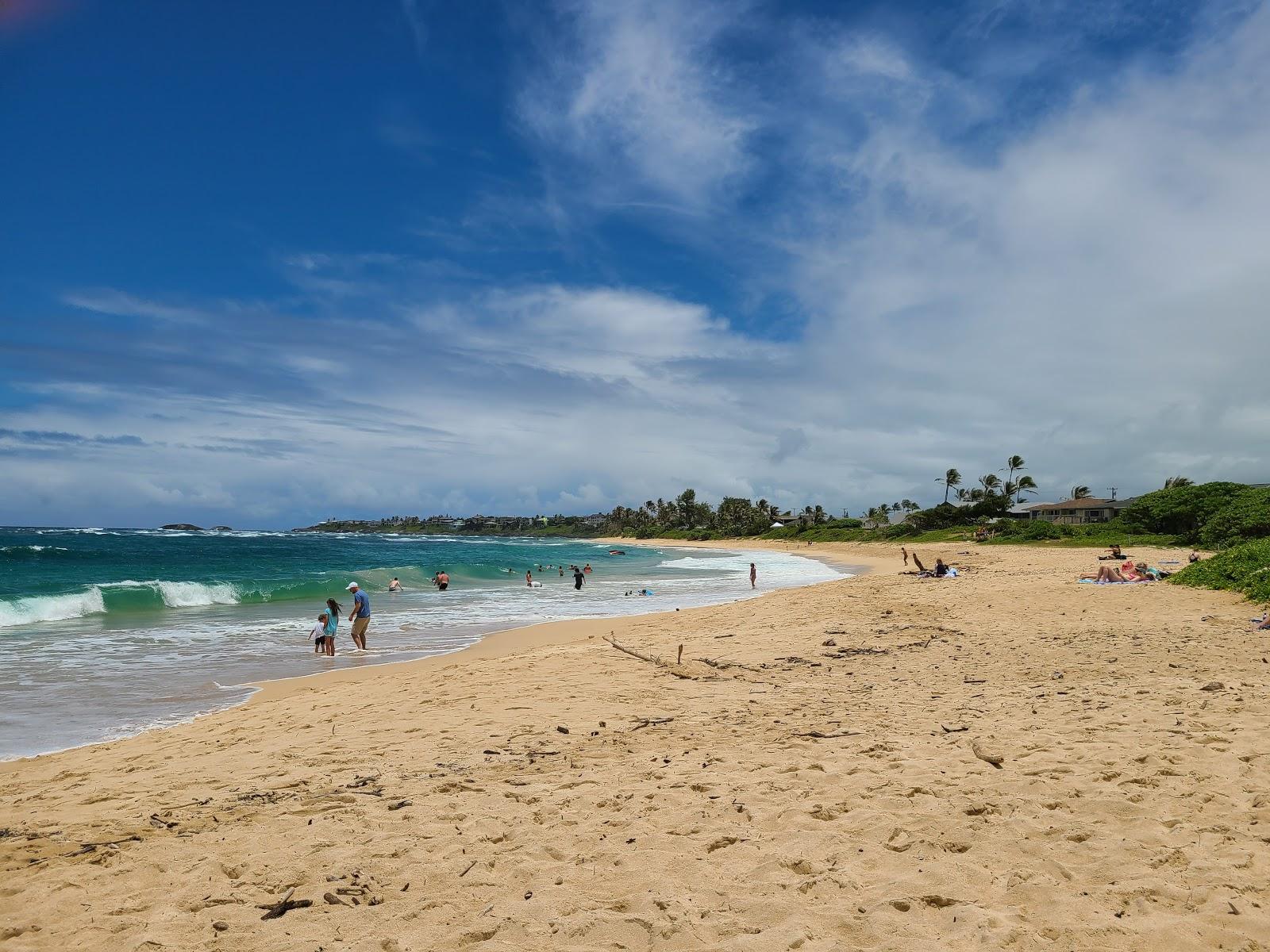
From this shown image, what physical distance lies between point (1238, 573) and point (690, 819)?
64.7 feet

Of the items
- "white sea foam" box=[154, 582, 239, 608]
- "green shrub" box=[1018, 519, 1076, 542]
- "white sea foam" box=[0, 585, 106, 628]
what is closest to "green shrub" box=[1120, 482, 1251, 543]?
"green shrub" box=[1018, 519, 1076, 542]

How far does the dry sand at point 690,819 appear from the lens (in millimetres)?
3713

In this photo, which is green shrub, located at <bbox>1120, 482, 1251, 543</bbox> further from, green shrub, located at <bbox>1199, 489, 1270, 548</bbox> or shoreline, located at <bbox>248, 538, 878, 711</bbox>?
shoreline, located at <bbox>248, 538, 878, 711</bbox>

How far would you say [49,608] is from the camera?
24172mm

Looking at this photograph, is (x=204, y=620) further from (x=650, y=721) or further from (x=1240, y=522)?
(x=1240, y=522)

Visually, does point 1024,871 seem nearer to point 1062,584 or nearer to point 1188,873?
point 1188,873

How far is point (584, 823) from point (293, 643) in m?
15.6

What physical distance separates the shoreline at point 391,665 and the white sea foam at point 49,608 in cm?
1560

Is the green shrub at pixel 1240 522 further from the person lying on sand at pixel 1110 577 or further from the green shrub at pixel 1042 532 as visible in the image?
the green shrub at pixel 1042 532

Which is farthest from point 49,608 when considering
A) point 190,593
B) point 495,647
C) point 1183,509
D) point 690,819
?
point 1183,509

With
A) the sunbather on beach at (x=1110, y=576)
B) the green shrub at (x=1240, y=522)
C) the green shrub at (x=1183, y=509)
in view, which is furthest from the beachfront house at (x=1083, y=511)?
the sunbather on beach at (x=1110, y=576)

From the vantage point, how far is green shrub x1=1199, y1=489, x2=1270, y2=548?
33688mm

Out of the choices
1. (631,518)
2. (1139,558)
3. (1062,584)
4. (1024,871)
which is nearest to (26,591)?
(1024,871)

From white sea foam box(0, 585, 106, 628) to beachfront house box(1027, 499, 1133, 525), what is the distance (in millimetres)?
91951
